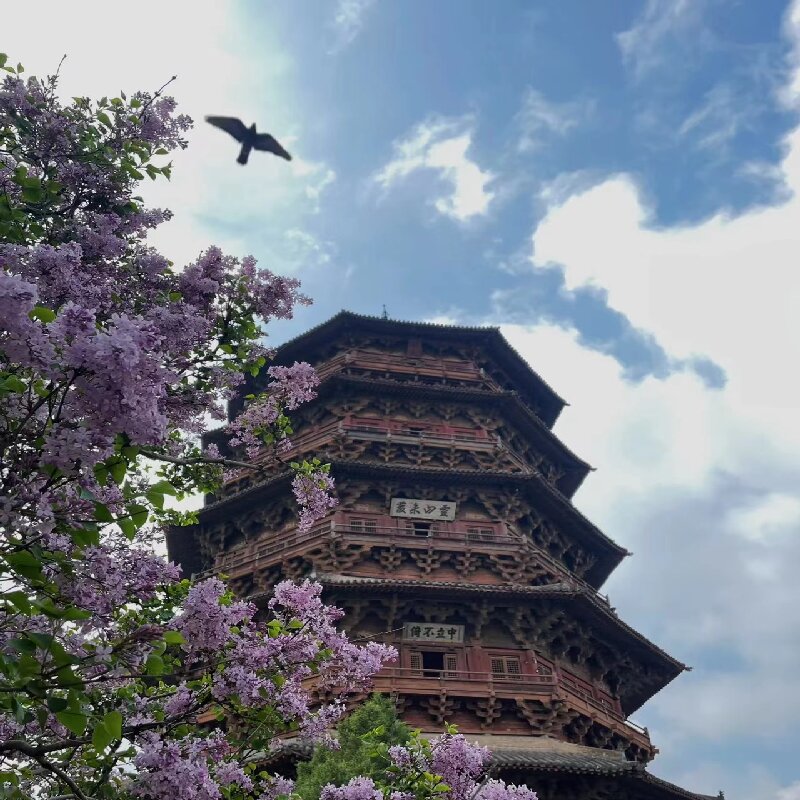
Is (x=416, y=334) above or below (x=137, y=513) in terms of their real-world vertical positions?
above

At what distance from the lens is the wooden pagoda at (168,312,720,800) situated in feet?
54.5

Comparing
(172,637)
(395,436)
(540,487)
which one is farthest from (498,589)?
(172,637)

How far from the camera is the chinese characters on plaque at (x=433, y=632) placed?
1780cm

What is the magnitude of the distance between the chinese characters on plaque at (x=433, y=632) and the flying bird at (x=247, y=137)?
12.0 meters

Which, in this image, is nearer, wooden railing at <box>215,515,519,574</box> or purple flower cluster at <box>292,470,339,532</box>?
purple flower cluster at <box>292,470,339,532</box>

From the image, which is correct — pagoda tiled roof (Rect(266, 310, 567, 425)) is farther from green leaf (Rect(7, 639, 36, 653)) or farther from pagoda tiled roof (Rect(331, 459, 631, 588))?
green leaf (Rect(7, 639, 36, 653))

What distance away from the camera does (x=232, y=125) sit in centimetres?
981

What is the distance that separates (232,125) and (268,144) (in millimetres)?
534

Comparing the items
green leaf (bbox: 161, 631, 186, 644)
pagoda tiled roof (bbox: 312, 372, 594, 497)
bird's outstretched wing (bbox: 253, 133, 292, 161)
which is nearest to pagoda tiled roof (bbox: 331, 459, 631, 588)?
pagoda tiled roof (bbox: 312, 372, 594, 497)

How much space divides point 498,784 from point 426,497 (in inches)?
569

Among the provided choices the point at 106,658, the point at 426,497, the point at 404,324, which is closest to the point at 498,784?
the point at 106,658

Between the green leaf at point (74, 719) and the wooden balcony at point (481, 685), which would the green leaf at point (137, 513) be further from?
the wooden balcony at point (481, 685)

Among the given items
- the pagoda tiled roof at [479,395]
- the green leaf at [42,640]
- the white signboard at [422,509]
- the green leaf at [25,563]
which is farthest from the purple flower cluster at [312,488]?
the pagoda tiled roof at [479,395]

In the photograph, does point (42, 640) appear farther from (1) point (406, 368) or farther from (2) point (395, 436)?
(1) point (406, 368)
